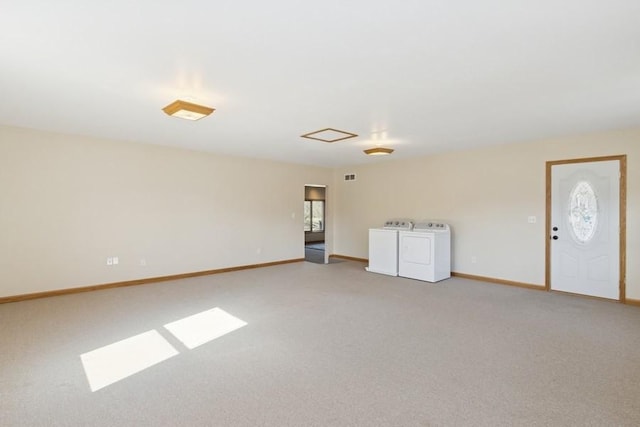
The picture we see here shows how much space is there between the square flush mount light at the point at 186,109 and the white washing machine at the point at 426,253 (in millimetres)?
4247

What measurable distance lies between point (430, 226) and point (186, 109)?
505 centimetres

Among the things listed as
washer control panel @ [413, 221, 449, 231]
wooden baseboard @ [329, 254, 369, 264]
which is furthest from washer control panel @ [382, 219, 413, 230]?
wooden baseboard @ [329, 254, 369, 264]

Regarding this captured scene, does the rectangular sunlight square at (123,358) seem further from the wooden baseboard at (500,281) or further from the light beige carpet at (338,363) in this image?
the wooden baseboard at (500,281)

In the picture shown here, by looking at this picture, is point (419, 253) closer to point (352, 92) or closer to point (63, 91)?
point (352, 92)

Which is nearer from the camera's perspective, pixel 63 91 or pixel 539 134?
pixel 63 91

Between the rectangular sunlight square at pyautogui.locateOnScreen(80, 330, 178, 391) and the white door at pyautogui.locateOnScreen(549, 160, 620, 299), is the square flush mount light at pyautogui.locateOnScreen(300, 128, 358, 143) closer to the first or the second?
the rectangular sunlight square at pyautogui.locateOnScreen(80, 330, 178, 391)

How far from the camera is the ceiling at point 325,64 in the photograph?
1.93 metres

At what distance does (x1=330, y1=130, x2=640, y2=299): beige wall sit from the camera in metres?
4.75

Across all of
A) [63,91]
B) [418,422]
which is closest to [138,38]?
[63,91]

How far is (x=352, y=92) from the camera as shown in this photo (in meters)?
3.20

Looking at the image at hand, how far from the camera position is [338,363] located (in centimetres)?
287

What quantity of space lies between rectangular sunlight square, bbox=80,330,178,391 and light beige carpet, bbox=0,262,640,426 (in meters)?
0.07

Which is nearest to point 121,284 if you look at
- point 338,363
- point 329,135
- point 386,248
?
point 329,135

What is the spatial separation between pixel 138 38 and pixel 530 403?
3.60 meters
